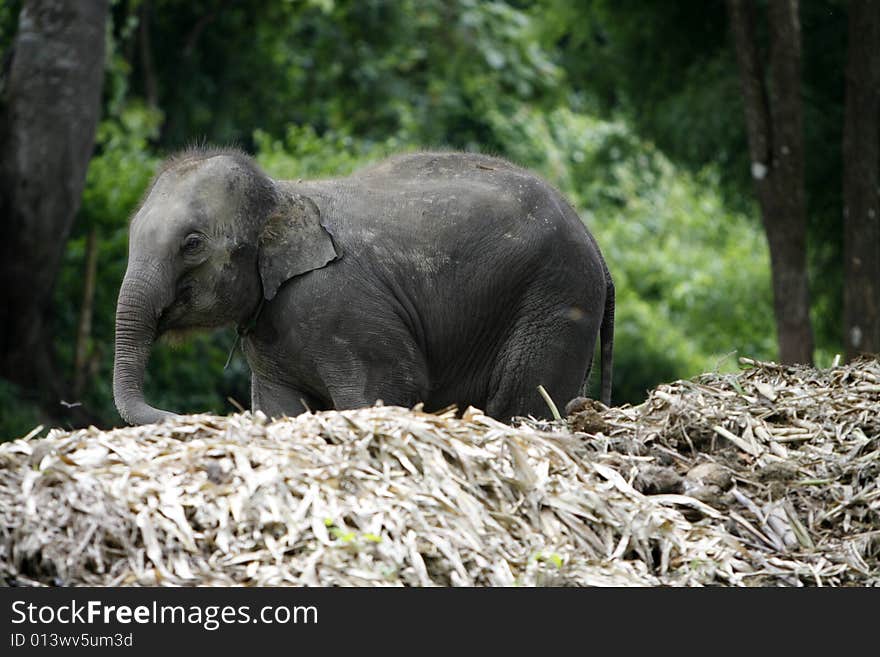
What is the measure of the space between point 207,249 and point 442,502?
3.00 metres

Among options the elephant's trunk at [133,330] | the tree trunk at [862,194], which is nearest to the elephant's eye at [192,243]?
the elephant's trunk at [133,330]

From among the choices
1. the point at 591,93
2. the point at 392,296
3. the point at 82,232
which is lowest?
the point at 82,232

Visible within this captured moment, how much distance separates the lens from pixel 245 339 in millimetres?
7719

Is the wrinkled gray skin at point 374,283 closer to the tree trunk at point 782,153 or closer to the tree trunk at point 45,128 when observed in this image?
the tree trunk at point 782,153

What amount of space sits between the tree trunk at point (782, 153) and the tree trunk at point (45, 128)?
200 inches

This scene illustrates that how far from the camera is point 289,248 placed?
24.3ft

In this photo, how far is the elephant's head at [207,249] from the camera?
280 inches

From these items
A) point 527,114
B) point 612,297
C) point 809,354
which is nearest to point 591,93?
point 809,354

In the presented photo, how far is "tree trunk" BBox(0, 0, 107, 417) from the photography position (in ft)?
39.4

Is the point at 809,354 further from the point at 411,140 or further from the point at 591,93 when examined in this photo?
the point at 411,140

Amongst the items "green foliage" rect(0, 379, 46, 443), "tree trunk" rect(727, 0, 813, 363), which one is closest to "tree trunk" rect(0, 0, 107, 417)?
"green foliage" rect(0, 379, 46, 443)

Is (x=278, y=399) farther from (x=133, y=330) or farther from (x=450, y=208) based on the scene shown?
(x=450, y=208)

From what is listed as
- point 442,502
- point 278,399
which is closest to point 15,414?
point 278,399

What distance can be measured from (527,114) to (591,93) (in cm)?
1068
